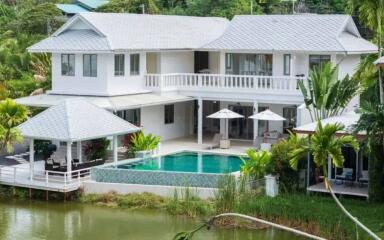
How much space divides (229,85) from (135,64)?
459 centimetres

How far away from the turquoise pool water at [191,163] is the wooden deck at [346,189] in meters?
3.64

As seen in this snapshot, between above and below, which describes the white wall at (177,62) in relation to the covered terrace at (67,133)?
above

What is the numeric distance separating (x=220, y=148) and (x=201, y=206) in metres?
10.9

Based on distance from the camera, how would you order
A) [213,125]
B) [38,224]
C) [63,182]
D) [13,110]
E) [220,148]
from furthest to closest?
[213,125]
[220,148]
[13,110]
[63,182]
[38,224]

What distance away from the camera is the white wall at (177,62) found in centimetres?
4147

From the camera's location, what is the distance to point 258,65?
135ft

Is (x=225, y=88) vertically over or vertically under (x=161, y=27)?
under

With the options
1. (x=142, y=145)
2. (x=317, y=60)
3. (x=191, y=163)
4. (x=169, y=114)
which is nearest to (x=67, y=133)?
(x=142, y=145)

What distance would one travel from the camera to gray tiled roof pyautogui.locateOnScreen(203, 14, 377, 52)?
39000 millimetres

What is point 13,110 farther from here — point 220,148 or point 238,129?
point 238,129

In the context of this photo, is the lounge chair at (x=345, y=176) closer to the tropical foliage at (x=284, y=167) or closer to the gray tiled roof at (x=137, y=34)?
the tropical foliage at (x=284, y=167)

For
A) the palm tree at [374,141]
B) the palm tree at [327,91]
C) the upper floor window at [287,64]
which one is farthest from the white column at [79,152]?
the palm tree at [374,141]

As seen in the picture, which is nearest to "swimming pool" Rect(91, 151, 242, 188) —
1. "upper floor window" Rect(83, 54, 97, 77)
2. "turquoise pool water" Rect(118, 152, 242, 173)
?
"turquoise pool water" Rect(118, 152, 242, 173)

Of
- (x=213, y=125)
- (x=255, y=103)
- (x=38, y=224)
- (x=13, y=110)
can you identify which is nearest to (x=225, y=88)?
(x=255, y=103)
